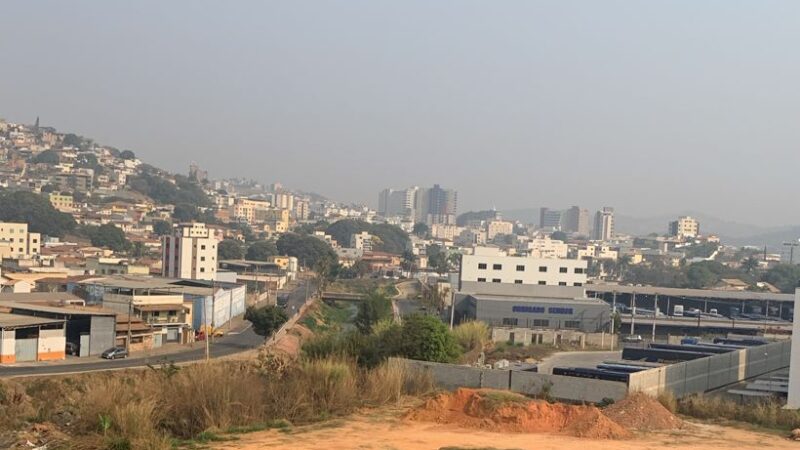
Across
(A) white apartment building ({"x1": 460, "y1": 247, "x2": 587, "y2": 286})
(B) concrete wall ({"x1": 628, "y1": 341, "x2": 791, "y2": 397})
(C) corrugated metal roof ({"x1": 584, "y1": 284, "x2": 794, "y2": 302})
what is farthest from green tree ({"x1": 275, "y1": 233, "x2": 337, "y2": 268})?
(B) concrete wall ({"x1": 628, "y1": 341, "x2": 791, "y2": 397})

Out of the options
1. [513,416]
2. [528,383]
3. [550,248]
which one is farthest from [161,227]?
[513,416]

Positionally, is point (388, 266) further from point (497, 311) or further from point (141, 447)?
point (141, 447)

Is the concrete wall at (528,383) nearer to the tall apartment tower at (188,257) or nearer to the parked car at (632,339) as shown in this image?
the parked car at (632,339)

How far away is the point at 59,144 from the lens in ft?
499

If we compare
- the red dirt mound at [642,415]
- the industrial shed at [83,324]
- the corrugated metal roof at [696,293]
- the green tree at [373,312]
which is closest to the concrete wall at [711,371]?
the red dirt mound at [642,415]

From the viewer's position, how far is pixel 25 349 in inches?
966

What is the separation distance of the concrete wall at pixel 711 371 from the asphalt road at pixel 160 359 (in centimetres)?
997

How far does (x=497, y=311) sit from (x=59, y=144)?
430 feet

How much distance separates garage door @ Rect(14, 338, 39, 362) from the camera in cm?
2427

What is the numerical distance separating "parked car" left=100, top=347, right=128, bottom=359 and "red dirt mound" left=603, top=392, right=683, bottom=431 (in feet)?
59.4

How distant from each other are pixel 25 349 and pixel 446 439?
694 inches

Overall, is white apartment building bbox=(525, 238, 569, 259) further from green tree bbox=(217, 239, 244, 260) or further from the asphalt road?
the asphalt road

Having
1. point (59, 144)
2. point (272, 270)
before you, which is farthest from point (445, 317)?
point (59, 144)

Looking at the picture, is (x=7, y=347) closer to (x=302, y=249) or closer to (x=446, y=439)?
(x=446, y=439)
